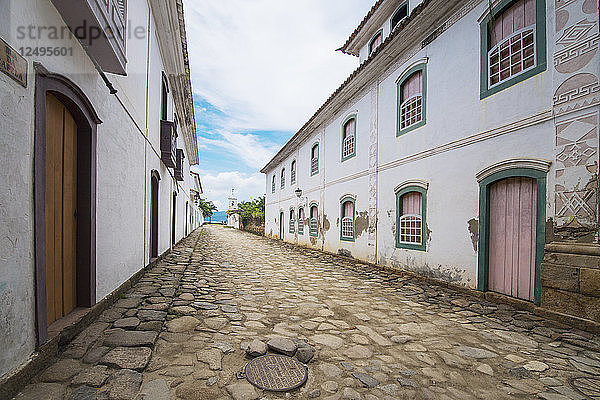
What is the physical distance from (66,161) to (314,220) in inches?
460

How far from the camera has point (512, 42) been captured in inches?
210

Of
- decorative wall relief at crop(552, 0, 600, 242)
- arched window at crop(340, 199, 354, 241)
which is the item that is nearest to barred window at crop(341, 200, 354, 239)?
arched window at crop(340, 199, 354, 241)

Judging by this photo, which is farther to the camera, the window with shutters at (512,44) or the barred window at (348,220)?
the barred window at (348,220)

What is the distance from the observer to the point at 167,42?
26.3 ft

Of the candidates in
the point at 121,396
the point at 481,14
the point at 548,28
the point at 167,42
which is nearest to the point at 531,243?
the point at 548,28

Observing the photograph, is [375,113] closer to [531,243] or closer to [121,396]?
[531,243]

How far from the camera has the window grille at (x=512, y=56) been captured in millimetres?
5039

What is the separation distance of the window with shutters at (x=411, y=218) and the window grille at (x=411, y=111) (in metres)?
1.73

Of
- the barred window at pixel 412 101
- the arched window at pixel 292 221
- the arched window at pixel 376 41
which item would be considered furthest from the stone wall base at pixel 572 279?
the arched window at pixel 292 221

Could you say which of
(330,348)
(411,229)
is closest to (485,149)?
(411,229)

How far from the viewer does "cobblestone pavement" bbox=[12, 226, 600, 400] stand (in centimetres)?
244

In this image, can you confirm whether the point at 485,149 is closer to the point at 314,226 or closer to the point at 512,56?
the point at 512,56

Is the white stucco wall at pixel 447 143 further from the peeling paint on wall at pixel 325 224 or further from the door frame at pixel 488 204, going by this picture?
the peeling paint on wall at pixel 325 224

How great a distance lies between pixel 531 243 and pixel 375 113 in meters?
5.71
